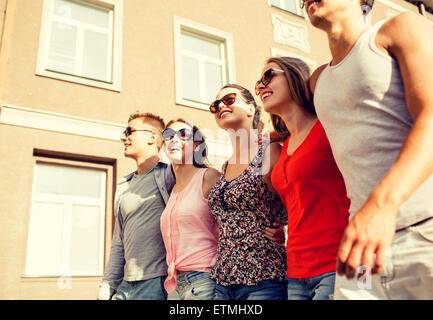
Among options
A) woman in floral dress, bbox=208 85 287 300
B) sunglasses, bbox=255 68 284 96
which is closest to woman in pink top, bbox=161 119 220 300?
woman in floral dress, bbox=208 85 287 300

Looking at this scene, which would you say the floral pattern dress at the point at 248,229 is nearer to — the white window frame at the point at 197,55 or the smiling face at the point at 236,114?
the smiling face at the point at 236,114

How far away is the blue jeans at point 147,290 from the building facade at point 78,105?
3.63 meters

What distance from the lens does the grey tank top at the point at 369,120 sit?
1168 mm

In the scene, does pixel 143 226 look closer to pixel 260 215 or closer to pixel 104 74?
pixel 260 215

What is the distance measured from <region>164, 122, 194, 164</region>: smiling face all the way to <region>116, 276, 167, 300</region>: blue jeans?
94 cm

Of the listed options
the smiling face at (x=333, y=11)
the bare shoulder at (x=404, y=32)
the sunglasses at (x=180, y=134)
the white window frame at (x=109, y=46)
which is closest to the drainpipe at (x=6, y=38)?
the white window frame at (x=109, y=46)

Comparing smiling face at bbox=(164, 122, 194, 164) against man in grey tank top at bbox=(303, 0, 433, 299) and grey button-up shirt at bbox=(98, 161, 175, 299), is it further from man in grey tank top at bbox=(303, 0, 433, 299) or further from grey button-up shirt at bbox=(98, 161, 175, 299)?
man in grey tank top at bbox=(303, 0, 433, 299)

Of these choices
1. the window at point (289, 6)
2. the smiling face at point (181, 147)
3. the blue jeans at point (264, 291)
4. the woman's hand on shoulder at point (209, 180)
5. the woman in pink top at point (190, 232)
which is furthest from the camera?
the window at point (289, 6)

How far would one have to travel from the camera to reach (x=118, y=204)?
11.7ft

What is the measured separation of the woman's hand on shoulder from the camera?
9.44ft

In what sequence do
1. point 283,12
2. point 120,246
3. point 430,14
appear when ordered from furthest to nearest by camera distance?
1. point 430,14
2. point 283,12
3. point 120,246

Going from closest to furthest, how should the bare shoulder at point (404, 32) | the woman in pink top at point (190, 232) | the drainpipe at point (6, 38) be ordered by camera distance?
the bare shoulder at point (404, 32), the woman in pink top at point (190, 232), the drainpipe at point (6, 38)
